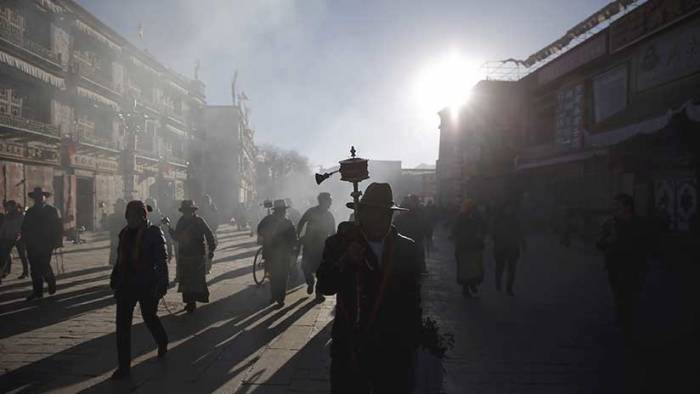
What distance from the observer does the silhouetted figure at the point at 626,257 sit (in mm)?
5391

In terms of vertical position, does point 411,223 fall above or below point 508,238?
above

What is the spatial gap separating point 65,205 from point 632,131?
23.2 meters

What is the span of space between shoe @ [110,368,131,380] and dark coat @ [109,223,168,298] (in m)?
0.73

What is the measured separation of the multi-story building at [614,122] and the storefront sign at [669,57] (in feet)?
0.09

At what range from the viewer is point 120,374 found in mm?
4281

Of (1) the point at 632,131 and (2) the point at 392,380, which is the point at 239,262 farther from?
(2) the point at 392,380

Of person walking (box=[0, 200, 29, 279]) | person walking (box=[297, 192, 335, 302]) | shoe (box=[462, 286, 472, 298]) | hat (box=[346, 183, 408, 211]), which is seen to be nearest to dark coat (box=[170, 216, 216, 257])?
person walking (box=[297, 192, 335, 302])

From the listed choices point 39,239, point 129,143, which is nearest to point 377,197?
point 39,239

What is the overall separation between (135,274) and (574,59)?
63.7 feet

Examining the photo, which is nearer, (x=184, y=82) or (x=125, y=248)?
(x=125, y=248)

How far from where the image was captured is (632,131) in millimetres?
9070

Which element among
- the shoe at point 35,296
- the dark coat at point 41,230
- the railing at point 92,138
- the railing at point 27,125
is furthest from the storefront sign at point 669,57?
the railing at point 92,138

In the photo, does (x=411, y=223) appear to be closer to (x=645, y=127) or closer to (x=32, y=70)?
(x=645, y=127)

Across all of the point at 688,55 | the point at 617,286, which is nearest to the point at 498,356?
the point at 617,286
